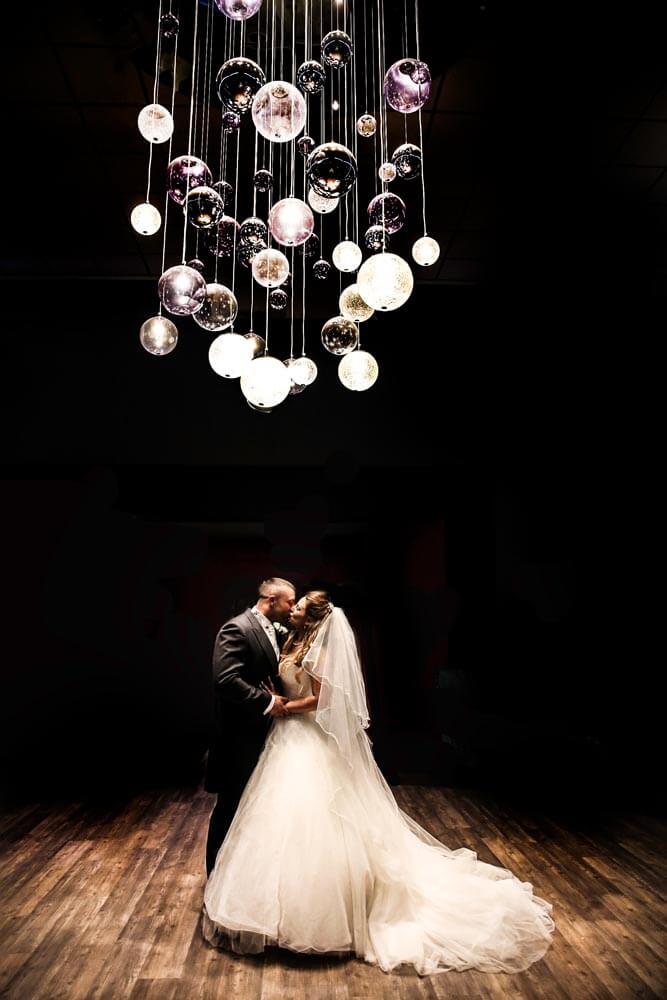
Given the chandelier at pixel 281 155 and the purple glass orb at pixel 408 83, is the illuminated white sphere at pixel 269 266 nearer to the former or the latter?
the chandelier at pixel 281 155

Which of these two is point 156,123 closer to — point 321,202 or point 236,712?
point 321,202

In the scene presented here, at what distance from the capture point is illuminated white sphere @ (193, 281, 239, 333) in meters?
2.50

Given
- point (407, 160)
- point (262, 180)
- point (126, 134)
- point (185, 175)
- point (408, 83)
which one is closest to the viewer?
point (408, 83)

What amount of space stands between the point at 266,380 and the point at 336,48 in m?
1.18

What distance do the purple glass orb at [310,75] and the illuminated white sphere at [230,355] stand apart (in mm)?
926

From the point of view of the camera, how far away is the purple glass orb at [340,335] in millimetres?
2617

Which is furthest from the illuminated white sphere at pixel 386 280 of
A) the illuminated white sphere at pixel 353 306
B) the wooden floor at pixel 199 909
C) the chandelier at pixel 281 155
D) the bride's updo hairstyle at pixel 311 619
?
the wooden floor at pixel 199 909

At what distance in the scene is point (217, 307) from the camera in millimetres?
2514

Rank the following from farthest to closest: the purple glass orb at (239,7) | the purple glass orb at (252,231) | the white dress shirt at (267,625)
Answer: the white dress shirt at (267,625) < the purple glass orb at (252,231) < the purple glass orb at (239,7)

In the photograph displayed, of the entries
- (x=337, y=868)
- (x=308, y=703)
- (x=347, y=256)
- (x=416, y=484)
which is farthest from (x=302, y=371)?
(x=416, y=484)

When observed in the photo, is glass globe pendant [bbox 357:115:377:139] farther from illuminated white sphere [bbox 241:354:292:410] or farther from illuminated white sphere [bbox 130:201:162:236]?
illuminated white sphere [bbox 241:354:292:410]

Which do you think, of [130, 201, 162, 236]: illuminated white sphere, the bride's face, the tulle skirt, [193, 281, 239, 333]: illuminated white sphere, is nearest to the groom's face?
the bride's face

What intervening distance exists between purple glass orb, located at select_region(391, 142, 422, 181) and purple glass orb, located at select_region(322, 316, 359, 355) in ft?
2.04

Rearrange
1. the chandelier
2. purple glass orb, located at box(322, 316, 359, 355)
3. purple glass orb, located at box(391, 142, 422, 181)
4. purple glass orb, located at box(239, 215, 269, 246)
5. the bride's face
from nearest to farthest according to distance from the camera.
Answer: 1. the chandelier
2. purple glass orb, located at box(391, 142, 422, 181)
3. purple glass orb, located at box(322, 316, 359, 355)
4. purple glass orb, located at box(239, 215, 269, 246)
5. the bride's face
